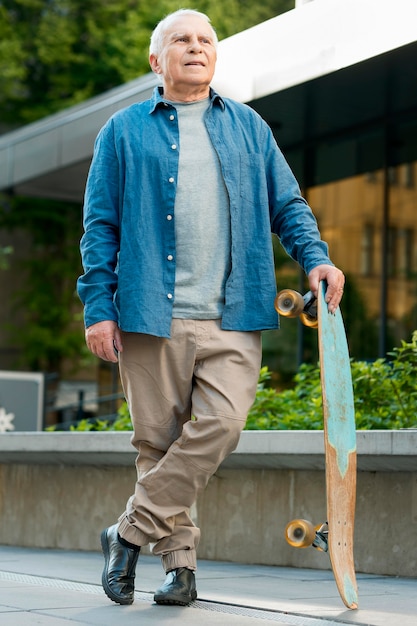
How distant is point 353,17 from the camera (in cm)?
898

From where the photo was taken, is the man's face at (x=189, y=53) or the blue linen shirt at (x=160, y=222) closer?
the blue linen shirt at (x=160, y=222)

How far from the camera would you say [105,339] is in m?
3.94

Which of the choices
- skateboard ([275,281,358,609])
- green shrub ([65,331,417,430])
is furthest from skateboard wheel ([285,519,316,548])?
green shrub ([65,331,417,430])

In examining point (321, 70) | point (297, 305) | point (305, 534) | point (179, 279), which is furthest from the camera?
point (321, 70)

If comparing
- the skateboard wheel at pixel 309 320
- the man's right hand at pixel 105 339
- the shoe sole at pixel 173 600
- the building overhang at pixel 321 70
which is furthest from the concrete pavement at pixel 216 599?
the building overhang at pixel 321 70

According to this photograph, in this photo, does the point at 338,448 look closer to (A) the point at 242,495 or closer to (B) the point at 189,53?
(B) the point at 189,53

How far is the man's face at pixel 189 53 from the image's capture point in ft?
13.4

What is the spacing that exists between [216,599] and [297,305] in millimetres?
1118

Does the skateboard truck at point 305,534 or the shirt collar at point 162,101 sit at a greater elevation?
the shirt collar at point 162,101

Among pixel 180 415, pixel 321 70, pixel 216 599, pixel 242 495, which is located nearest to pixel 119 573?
pixel 216 599

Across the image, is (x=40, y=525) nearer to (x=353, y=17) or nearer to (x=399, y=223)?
(x=353, y=17)

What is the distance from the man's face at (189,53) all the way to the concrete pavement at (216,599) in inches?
73.5

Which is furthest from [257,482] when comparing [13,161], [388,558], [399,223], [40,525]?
[13,161]

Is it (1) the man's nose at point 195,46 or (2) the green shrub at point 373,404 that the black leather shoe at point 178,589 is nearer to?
(1) the man's nose at point 195,46
